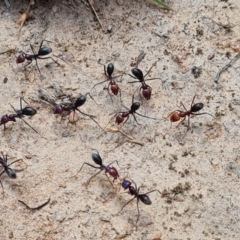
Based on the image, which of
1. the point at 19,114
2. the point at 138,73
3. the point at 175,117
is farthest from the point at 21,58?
the point at 175,117

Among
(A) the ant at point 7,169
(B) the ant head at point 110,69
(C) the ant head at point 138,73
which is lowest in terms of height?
(A) the ant at point 7,169

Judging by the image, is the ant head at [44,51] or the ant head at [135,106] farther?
the ant head at [44,51]

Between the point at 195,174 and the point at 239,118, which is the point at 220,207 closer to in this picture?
the point at 195,174

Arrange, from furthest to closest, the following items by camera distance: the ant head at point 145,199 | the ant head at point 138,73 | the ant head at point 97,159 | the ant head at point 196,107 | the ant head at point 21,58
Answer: the ant head at point 21,58 < the ant head at point 138,73 < the ant head at point 196,107 < the ant head at point 97,159 < the ant head at point 145,199

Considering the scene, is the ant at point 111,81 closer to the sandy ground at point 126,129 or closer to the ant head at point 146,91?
the sandy ground at point 126,129

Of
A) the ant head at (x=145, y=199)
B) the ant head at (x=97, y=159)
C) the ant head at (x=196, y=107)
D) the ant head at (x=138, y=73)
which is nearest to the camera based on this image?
the ant head at (x=145, y=199)

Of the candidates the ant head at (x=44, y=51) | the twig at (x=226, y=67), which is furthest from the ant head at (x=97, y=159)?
Answer: the twig at (x=226, y=67)

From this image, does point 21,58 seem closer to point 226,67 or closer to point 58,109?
point 58,109

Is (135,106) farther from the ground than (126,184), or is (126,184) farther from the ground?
(135,106)

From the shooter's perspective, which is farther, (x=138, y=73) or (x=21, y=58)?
(x=21, y=58)

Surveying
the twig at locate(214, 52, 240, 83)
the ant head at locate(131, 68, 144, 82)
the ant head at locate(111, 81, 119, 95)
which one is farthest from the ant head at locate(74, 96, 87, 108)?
the twig at locate(214, 52, 240, 83)
